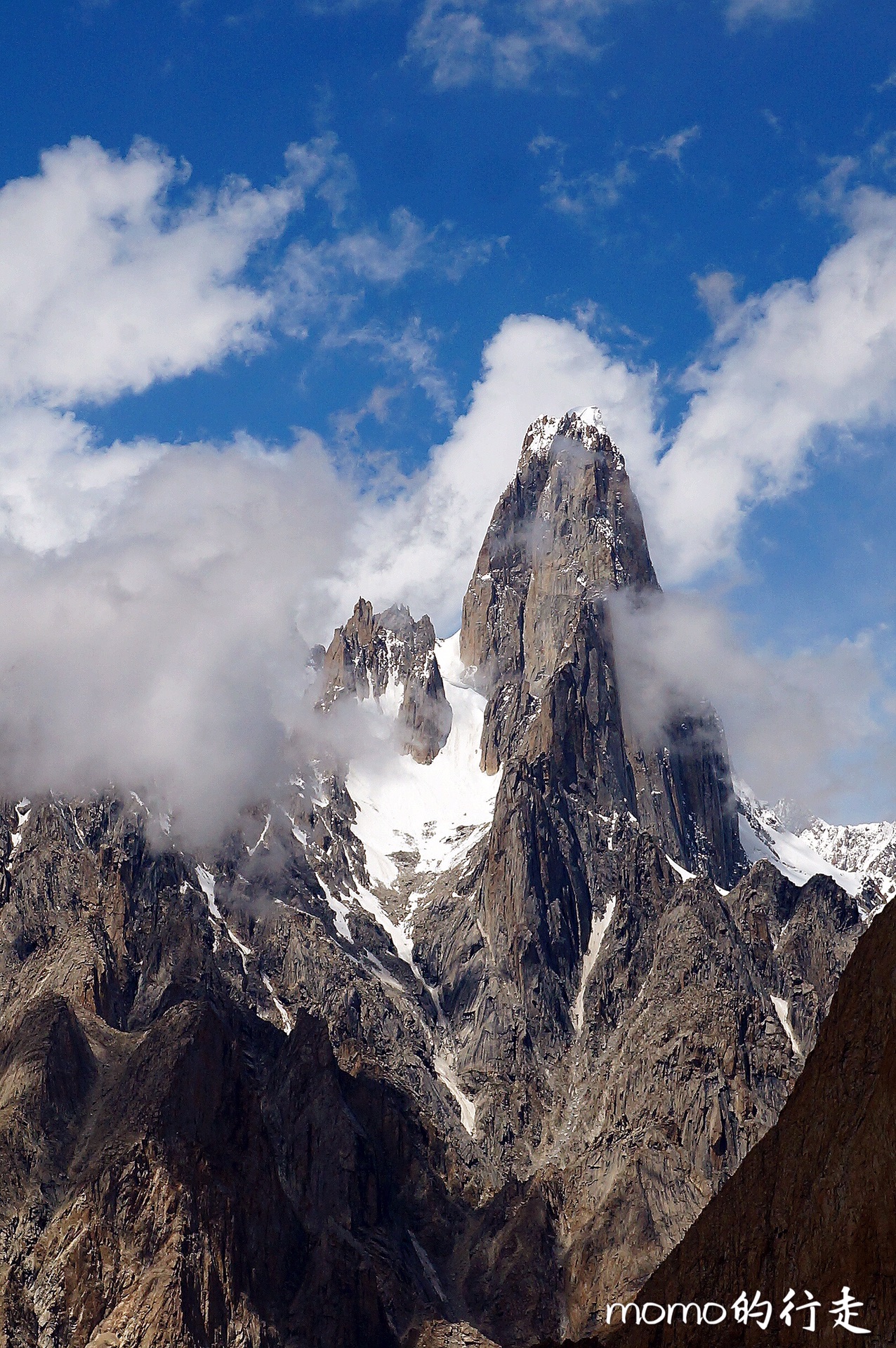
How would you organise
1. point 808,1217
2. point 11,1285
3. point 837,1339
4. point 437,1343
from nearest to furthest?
point 837,1339, point 808,1217, point 11,1285, point 437,1343

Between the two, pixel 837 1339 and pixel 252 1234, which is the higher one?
pixel 252 1234

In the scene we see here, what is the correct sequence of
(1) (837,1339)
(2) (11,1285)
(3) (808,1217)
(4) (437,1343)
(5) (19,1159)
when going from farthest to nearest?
(5) (19,1159)
(4) (437,1343)
(2) (11,1285)
(3) (808,1217)
(1) (837,1339)

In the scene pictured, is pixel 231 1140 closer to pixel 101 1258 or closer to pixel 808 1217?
pixel 101 1258

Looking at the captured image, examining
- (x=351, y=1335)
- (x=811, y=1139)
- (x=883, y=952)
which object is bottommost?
(x=811, y=1139)

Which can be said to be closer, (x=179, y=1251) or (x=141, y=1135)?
(x=179, y=1251)

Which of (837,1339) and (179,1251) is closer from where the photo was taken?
(837,1339)

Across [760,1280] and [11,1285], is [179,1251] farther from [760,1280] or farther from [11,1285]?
[760,1280]

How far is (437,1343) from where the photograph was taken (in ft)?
599

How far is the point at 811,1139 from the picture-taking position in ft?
244

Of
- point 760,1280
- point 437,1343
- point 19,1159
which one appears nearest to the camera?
point 760,1280

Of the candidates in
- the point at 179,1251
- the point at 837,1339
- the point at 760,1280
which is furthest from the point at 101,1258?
the point at 837,1339

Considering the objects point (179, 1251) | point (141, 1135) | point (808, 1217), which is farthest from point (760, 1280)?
point (141, 1135)

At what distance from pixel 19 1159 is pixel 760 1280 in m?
140

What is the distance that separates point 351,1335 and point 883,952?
132m
